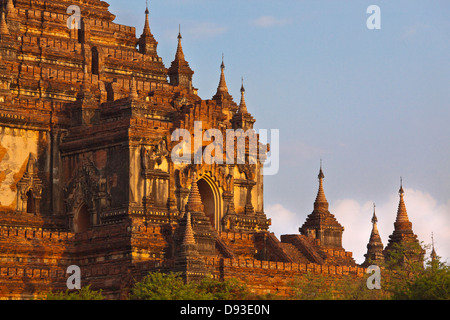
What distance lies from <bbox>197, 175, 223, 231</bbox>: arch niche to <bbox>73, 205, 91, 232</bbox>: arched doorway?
23.4 ft

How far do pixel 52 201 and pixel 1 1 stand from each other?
1612cm

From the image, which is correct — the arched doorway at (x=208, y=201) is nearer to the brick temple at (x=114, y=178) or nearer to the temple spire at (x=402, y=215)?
the brick temple at (x=114, y=178)

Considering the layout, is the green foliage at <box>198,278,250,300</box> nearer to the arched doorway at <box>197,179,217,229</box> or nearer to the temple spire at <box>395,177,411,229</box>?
the arched doorway at <box>197,179,217,229</box>

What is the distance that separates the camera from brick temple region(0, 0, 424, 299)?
284 ft

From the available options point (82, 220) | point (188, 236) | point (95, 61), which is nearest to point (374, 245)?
point (95, 61)

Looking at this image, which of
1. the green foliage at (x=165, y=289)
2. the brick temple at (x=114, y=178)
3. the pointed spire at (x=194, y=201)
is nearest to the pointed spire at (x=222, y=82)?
the brick temple at (x=114, y=178)

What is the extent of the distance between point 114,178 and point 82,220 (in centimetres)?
422

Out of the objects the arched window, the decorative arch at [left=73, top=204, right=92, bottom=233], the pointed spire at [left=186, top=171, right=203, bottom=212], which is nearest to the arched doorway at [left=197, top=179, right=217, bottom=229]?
the pointed spire at [left=186, top=171, right=203, bottom=212]

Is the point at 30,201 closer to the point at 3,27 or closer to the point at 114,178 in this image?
the point at 114,178

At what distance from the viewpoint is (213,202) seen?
97.3 metres

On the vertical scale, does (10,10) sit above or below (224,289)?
above

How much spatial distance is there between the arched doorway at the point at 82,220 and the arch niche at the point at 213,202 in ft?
23.4
